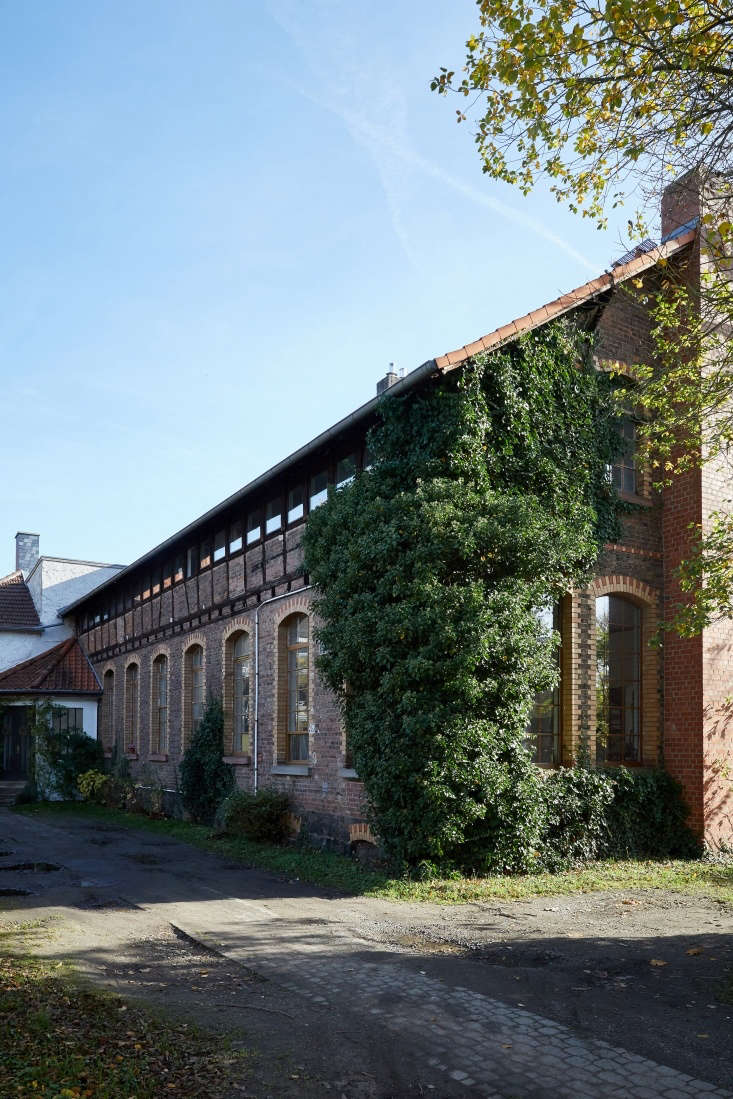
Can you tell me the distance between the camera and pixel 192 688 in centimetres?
2066

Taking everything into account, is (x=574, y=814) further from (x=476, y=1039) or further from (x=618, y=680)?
(x=476, y=1039)

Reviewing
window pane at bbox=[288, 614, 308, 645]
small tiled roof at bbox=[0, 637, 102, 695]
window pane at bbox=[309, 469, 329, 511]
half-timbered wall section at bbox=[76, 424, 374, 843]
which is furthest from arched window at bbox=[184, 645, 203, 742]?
small tiled roof at bbox=[0, 637, 102, 695]

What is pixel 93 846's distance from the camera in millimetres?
15781

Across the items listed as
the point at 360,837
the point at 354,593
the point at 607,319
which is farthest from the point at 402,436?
the point at 360,837

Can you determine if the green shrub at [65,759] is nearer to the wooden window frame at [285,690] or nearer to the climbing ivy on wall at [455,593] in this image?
the wooden window frame at [285,690]

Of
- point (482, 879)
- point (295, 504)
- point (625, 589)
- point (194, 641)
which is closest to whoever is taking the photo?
point (482, 879)

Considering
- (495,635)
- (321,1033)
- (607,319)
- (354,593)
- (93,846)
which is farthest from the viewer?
(93,846)

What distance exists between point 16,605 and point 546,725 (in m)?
25.8

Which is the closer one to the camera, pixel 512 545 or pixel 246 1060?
pixel 246 1060

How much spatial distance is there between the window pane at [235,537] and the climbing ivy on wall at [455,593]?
5.32 metres

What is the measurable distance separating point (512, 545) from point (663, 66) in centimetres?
564

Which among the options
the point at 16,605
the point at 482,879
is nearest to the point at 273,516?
the point at 482,879

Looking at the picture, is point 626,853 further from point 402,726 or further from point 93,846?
point 93,846

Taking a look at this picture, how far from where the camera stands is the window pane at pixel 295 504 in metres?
15.8
